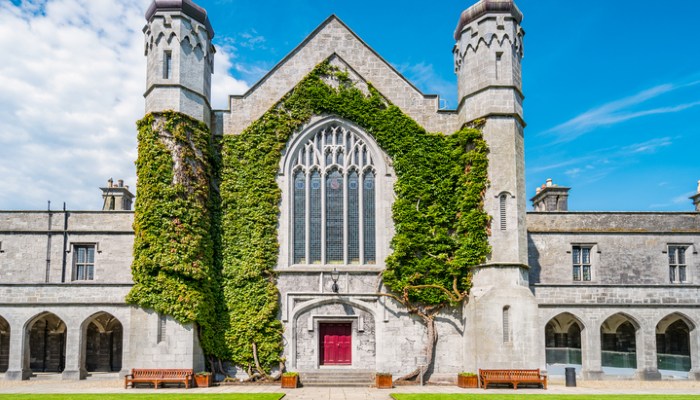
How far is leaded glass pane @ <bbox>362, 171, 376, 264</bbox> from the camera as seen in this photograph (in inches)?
877

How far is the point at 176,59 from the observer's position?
21.8 meters

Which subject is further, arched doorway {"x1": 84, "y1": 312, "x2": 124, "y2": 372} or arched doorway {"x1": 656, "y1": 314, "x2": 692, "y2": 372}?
arched doorway {"x1": 84, "y1": 312, "x2": 124, "y2": 372}

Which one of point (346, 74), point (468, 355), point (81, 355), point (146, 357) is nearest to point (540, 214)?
point (468, 355)

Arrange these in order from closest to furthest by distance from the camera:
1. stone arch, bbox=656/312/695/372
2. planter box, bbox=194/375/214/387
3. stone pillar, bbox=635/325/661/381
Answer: planter box, bbox=194/375/214/387 → stone pillar, bbox=635/325/661/381 → stone arch, bbox=656/312/695/372

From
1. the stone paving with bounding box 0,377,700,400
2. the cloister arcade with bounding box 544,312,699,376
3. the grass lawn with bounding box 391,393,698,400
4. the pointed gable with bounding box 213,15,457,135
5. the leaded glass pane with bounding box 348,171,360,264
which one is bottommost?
the stone paving with bounding box 0,377,700,400

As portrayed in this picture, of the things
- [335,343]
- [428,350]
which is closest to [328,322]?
[335,343]

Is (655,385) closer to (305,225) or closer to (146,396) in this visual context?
(305,225)

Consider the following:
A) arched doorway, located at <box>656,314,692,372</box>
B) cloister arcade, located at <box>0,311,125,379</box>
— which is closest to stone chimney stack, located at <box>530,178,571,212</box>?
arched doorway, located at <box>656,314,692,372</box>

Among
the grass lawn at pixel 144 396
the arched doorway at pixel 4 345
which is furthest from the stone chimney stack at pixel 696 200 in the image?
the arched doorway at pixel 4 345

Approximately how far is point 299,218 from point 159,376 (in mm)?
7280

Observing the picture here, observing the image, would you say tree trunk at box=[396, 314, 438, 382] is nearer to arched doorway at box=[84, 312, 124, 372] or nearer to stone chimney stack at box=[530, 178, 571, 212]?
stone chimney stack at box=[530, 178, 571, 212]

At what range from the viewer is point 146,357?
19.8 m

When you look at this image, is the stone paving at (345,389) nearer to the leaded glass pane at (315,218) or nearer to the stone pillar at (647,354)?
the stone pillar at (647,354)

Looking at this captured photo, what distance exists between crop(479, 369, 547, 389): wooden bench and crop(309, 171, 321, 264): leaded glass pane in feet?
23.6
